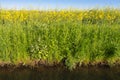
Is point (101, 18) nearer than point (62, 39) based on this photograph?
No

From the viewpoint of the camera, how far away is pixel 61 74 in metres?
12.2

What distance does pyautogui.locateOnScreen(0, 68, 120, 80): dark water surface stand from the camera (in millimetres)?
11977

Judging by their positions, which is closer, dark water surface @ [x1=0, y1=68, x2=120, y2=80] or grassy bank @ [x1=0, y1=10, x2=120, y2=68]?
dark water surface @ [x1=0, y1=68, x2=120, y2=80]

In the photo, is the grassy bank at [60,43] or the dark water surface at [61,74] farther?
the grassy bank at [60,43]

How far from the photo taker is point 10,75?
1213 cm

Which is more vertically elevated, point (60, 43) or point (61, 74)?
point (60, 43)

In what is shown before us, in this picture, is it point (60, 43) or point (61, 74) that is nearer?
point (61, 74)

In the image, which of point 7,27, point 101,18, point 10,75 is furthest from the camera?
point 101,18

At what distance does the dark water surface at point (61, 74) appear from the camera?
1198 centimetres

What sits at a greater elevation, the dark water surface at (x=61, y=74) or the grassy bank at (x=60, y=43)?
the grassy bank at (x=60, y=43)

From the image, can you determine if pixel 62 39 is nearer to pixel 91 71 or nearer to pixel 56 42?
pixel 56 42

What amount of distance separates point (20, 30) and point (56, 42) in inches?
51.8

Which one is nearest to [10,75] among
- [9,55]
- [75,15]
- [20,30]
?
[9,55]

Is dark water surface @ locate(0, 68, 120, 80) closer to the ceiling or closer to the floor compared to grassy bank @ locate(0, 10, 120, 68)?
closer to the floor
